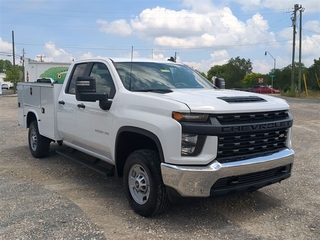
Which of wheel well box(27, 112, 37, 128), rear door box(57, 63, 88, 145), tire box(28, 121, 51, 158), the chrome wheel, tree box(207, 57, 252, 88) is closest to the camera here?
rear door box(57, 63, 88, 145)

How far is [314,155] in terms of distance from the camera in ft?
25.7

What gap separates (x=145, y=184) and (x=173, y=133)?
2.86 ft

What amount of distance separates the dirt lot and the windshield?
5.32 ft

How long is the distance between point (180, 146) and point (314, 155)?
515 cm

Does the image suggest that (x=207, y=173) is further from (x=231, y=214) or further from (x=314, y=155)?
(x=314, y=155)

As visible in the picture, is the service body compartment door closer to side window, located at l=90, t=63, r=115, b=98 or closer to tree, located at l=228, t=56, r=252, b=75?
side window, located at l=90, t=63, r=115, b=98

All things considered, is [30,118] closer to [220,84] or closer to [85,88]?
[85,88]

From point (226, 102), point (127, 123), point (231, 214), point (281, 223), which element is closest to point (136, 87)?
point (127, 123)

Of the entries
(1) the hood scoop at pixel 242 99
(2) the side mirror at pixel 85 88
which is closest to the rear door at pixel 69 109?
(2) the side mirror at pixel 85 88

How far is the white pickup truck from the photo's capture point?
3799 millimetres

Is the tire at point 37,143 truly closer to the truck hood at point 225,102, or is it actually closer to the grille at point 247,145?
the truck hood at point 225,102

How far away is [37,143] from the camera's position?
740 centimetres

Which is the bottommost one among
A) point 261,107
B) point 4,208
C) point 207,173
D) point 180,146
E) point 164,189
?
point 4,208

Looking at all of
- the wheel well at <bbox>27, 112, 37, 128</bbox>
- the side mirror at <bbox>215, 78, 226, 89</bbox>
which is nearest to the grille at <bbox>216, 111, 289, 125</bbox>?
the side mirror at <bbox>215, 78, 226, 89</bbox>
